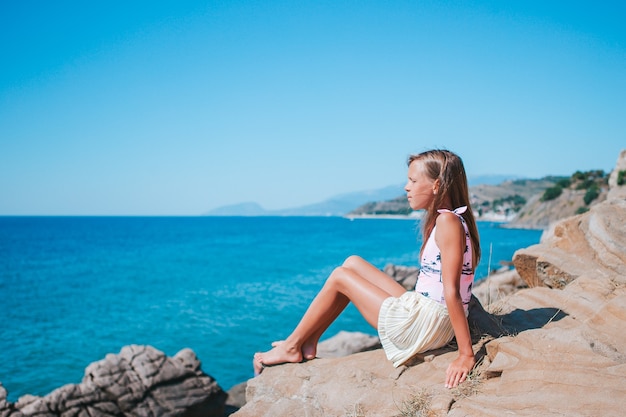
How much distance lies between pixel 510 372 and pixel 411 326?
97cm

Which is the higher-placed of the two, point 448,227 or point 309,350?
point 448,227

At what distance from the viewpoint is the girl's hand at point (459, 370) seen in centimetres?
389

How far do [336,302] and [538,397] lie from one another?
88.7 inches

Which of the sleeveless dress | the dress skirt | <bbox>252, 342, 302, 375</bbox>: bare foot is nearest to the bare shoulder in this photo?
the sleeveless dress

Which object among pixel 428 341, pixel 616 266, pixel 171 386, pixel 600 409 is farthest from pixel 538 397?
pixel 171 386

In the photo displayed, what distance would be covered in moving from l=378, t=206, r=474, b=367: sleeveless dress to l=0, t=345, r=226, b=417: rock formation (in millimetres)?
8624

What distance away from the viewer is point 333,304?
5.09m

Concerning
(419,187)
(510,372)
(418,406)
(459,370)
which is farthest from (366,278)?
(510,372)

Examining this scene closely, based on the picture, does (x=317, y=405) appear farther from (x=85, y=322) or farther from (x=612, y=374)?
(x=85, y=322)

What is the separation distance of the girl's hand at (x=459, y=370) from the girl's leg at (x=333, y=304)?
3.16 feet

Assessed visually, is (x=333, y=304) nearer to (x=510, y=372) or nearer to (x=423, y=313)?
(x=423, y=313)

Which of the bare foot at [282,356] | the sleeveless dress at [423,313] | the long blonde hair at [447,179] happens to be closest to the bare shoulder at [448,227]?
the sleeveless dress at [423,313]

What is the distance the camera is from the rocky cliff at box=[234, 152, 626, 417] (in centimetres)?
336

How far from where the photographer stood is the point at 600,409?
120 inches
